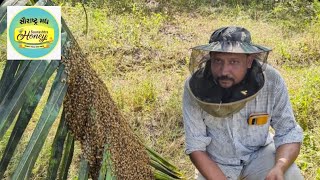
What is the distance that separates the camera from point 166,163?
2.50m

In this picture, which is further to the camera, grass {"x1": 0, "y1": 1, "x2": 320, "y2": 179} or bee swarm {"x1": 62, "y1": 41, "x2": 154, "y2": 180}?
grass {"x1": 0, "y1": 1, "x2": 320, "y2": 179}

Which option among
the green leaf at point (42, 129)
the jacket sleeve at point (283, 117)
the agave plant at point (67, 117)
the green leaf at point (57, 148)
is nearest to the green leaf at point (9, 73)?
the agave plant at point (67, 117)

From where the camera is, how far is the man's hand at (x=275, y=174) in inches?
95.9

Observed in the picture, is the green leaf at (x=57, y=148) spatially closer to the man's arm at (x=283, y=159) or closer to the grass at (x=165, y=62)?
the man's arm at (x=283, y=159)

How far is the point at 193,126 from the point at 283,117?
0.50 m

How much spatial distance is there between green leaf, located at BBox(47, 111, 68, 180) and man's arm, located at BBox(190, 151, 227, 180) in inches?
43.0

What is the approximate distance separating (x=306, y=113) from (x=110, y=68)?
2.02m

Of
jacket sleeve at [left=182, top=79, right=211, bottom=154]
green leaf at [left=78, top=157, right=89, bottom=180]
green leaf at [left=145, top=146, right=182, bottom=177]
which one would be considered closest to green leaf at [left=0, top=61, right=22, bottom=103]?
green leaf at [left=78, top=157, right=89, bottom=180]

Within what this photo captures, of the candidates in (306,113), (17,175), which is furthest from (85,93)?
(306,113)

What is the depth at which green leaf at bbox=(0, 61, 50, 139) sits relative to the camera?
1.32 metres

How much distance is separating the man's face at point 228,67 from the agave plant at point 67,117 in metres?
0.65

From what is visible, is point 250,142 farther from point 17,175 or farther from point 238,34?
point 17,175

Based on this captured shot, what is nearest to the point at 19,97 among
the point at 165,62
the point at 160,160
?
the point at 160,160

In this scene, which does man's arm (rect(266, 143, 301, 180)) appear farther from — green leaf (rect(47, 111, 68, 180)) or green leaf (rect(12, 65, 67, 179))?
green leaf (rect(12, 65, 67, 179))
